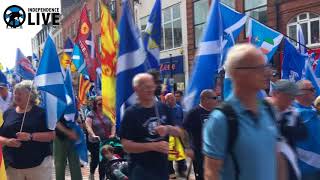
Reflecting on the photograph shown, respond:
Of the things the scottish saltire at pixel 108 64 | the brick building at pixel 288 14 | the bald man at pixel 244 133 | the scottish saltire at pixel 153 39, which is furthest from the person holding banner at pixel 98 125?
the brick building at pixel 288 14

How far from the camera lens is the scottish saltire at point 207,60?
5828 millimetres

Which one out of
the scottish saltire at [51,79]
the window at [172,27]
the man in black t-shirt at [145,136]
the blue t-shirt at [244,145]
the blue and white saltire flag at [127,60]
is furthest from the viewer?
the window at [172,27]

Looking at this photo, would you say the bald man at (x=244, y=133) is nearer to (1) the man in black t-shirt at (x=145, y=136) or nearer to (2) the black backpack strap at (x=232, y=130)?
(2) the black backpack strap at (x=232, y=130)

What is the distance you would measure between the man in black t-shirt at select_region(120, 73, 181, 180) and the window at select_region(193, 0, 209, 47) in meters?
22.9

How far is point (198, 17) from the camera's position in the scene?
1105 inches

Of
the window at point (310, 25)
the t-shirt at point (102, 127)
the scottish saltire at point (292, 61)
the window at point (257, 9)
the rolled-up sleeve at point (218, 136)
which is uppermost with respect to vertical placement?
the window at point (257, 9)

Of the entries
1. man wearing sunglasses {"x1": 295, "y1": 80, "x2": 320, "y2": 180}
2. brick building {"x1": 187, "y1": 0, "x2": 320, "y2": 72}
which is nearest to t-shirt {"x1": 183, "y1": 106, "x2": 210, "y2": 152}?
man wearing sunglasses {"x1": 295, "y1": 80, "x2": 320, "y2": 180}

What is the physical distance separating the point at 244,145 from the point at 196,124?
353 cm

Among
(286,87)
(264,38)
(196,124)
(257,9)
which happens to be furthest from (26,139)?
(257,9)

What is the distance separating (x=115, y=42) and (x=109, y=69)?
0.94 m

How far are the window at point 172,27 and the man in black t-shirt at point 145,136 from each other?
25.3 m

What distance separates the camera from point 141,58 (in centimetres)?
565

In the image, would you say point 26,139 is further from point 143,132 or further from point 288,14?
point 288,14

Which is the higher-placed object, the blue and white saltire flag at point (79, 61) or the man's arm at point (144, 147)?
the blue and white saltire flag at point (79, 61)
